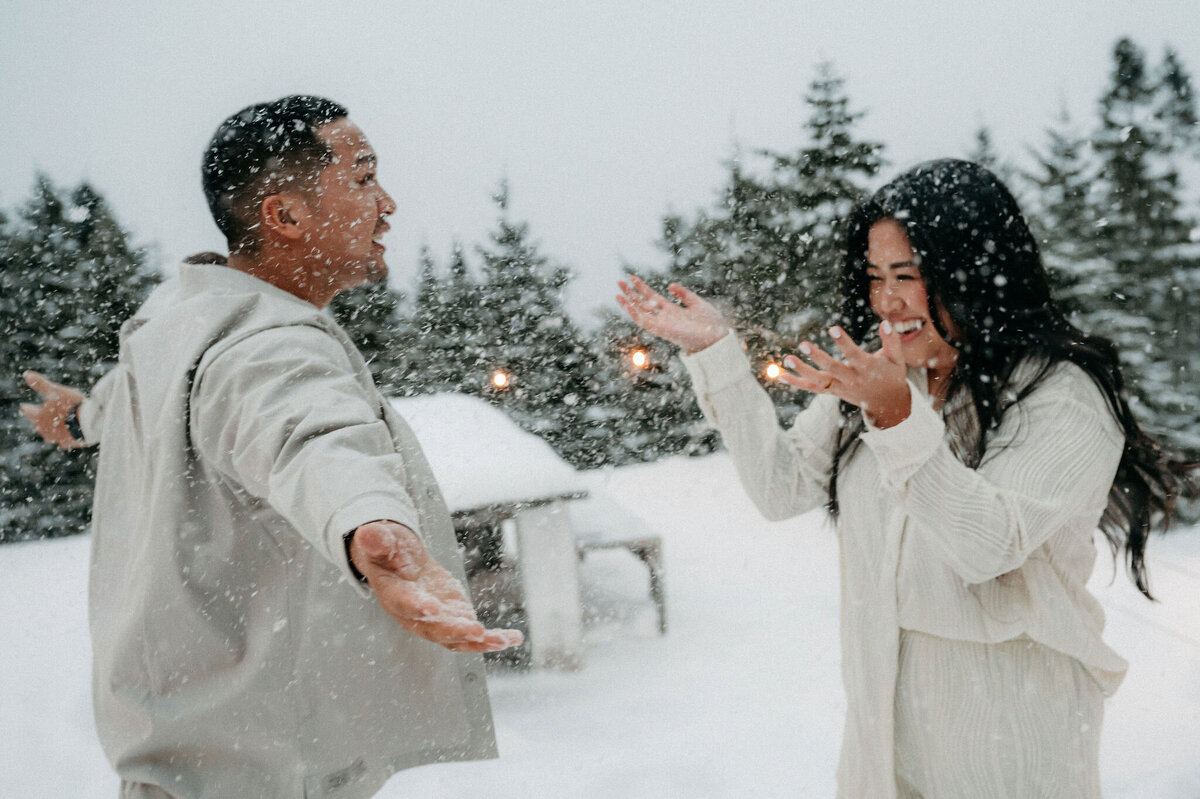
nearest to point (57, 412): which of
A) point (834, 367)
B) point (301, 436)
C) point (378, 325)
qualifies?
point (301, 436)

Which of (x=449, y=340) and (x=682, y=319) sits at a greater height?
(x=682, y=319)

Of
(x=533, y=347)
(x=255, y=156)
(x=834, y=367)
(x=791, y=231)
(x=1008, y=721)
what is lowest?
(x=533, y=347)

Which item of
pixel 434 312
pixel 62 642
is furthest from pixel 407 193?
pixel 62 642

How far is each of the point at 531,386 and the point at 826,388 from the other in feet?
65.9

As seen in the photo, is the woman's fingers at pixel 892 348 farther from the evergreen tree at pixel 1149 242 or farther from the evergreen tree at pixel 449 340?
the evergreen tree at pixel 449 340

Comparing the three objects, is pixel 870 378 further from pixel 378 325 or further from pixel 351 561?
pixel 378 325

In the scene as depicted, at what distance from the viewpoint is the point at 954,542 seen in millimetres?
1261

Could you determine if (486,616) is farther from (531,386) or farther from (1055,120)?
(1055,120)

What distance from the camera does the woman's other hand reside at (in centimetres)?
128

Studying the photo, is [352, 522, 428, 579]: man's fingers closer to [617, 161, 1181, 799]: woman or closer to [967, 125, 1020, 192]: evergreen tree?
[617, 161, 1181, 799]: woman

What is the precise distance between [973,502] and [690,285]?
18299 millimetres

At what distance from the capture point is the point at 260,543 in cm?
117

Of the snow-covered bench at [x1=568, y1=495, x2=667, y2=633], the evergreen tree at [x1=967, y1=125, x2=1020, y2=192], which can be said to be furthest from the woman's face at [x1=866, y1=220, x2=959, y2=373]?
the evergreen tree at [x1=967, y1=125, x2=1020, y2=192]

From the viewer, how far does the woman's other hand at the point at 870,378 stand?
1283 mm
